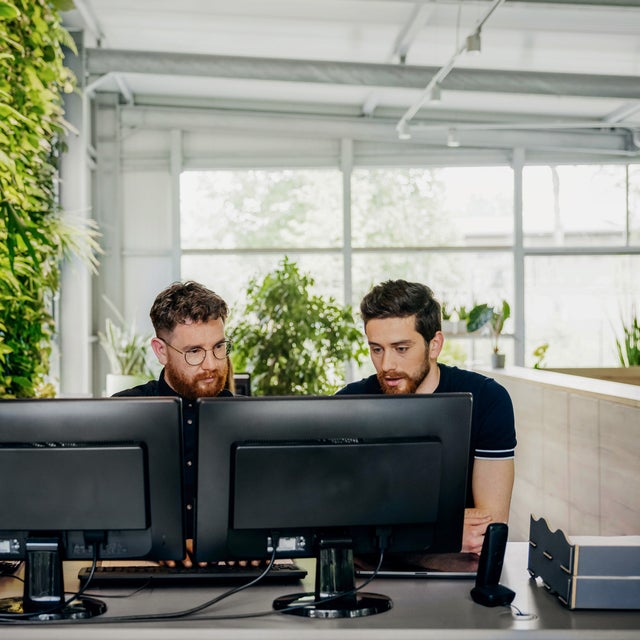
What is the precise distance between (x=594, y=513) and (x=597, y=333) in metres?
7.04

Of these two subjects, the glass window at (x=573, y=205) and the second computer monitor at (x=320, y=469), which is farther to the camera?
the glass window at (x=573, y=205)

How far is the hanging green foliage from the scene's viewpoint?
3047 millimetres

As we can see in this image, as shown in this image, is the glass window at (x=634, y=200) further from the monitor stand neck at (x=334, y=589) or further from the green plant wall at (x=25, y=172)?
the monitor stand neck at (x=334, y=589)

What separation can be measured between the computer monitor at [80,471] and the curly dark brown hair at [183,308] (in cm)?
81

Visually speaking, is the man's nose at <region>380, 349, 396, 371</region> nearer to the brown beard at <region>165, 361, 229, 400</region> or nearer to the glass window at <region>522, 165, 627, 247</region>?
the brown beard at <region>165, 361, 229, 400</region>

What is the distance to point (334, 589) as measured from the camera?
1.81m

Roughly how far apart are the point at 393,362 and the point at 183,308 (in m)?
0.61

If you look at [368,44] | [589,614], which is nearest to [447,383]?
[589,614]

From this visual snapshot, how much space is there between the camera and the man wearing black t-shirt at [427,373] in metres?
2.55

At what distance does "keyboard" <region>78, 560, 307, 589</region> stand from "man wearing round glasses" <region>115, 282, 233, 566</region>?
0.56 meters

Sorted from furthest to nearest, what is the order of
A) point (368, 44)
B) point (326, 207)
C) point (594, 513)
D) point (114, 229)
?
point (326, 207), point (114, 229), point (368, 44), point (594, 513)

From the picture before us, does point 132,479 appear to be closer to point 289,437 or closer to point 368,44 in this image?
point 289,437

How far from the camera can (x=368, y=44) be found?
801 cm

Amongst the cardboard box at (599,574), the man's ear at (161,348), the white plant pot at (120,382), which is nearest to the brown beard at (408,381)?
the man's ear at (161,348)
